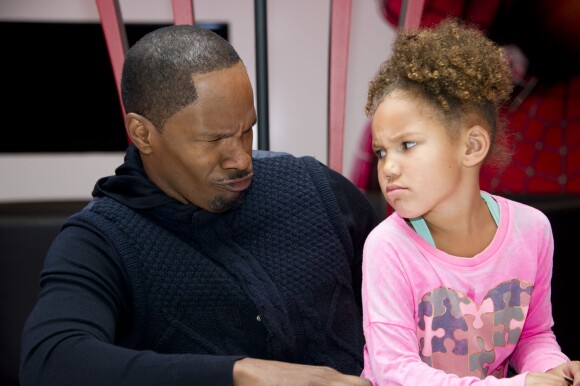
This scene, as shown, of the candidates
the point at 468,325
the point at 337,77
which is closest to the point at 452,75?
the point at 468,325

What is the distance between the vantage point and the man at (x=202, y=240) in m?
1.10

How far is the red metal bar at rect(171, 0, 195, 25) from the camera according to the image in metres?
1.67

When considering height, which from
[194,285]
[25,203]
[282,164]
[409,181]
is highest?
[409,181]

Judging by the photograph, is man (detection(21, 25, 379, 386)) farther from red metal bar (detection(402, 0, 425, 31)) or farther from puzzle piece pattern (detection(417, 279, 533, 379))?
red metal bar (detection(402, 0, 425, 31))

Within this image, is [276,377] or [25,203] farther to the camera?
[25,203]

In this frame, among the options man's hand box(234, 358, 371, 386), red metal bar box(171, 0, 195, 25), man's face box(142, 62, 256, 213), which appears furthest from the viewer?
red metal bar box(171, 0, 195, 25)

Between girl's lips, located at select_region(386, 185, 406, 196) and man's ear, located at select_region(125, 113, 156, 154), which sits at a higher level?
girl's lips, located at select_region(386, 185, 406, 196)

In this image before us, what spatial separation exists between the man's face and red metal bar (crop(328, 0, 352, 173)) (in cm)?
63

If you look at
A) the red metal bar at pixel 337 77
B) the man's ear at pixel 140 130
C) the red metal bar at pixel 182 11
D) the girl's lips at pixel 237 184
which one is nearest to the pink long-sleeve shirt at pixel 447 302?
the girl's lips at pixel 237 184

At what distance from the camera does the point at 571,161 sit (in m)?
1.87

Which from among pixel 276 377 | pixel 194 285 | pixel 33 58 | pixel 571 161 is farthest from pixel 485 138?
pixel 33 58

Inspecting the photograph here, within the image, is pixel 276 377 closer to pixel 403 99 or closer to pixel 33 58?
A: pixel 403 99

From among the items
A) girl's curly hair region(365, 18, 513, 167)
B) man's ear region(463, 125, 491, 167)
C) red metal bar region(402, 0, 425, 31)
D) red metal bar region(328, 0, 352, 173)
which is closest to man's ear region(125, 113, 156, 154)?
girl's curly hair region(365, 18, 513, 167)

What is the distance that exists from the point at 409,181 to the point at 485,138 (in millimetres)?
134
